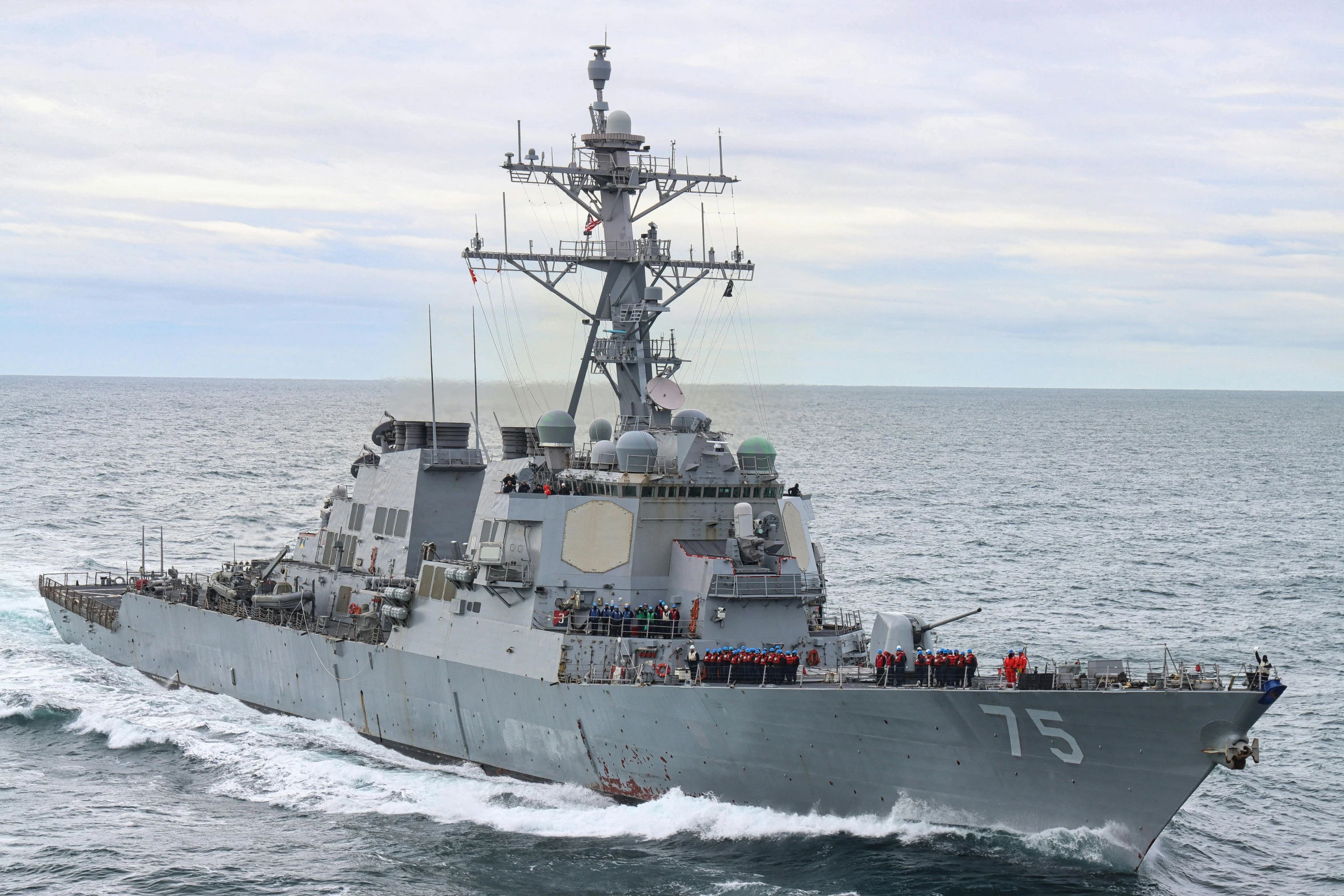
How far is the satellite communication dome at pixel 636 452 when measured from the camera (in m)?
23.7

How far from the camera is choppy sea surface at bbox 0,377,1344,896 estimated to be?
19609 mm

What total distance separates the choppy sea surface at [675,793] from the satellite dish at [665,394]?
625cm

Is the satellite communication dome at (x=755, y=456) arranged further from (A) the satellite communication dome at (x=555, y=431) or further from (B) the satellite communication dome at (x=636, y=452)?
(A) the satellite communication dome at (x=555, y=431)

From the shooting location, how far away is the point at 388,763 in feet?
84.8

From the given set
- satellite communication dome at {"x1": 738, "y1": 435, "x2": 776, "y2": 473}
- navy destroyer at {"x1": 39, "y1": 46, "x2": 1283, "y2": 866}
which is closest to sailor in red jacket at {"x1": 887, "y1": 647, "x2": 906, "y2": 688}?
navy destroyer at {"x1": 39, "y1": 46, "x2": 1283, "y2": 866}

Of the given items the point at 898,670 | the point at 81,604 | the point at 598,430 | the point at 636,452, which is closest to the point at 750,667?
the point at 898,670

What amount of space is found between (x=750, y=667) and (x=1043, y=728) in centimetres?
445

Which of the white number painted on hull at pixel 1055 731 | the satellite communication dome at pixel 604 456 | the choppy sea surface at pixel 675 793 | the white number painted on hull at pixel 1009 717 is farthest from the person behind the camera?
the satellite communication dome at pixel 604 456

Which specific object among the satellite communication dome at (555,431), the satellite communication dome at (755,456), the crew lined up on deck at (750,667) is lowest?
the crew lined up on deck at (750,667)

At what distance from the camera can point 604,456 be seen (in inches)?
953

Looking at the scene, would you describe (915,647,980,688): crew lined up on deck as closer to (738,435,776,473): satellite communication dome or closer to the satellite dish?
(738,435,776,473): satellite communication dome

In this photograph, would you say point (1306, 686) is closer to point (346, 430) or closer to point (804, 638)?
point (804, 638)

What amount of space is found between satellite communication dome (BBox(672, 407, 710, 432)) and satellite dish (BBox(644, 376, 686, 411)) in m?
0.22

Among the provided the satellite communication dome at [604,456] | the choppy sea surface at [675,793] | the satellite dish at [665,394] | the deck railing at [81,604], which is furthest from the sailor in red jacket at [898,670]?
the deck railing at [81,604]
